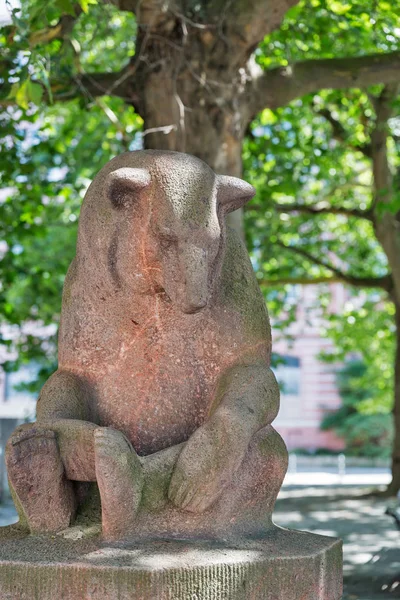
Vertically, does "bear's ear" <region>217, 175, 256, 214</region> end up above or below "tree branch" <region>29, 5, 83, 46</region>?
below

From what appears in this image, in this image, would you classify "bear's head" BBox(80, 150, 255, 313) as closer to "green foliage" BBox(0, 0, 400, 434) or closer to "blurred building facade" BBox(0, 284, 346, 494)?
"green foliage" BBox(0, 0, 400, 434)

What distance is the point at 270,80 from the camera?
789 cm

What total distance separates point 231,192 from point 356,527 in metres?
7.05

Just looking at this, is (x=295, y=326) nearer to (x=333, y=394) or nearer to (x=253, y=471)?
(x=333, y=394)

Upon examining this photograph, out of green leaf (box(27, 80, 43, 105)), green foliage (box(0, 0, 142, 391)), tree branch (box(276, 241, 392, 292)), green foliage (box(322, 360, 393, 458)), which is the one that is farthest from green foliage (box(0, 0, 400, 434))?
green foliage (box(322, 360, 393, 458))

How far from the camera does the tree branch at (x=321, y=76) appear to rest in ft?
26.0

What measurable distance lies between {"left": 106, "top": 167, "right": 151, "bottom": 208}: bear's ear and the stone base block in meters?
1.25

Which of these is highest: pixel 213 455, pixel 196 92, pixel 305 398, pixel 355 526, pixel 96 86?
pixel 96 86

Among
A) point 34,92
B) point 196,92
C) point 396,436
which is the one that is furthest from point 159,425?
point 396,436

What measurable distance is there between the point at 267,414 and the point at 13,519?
7696 mm

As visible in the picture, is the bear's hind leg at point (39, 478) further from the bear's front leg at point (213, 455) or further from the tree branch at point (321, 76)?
the tree branch at point (321, 76)

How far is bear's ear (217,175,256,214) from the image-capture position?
3607 mm

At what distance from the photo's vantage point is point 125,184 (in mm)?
3412

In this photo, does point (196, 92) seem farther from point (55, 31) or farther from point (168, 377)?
point (168, 377)
